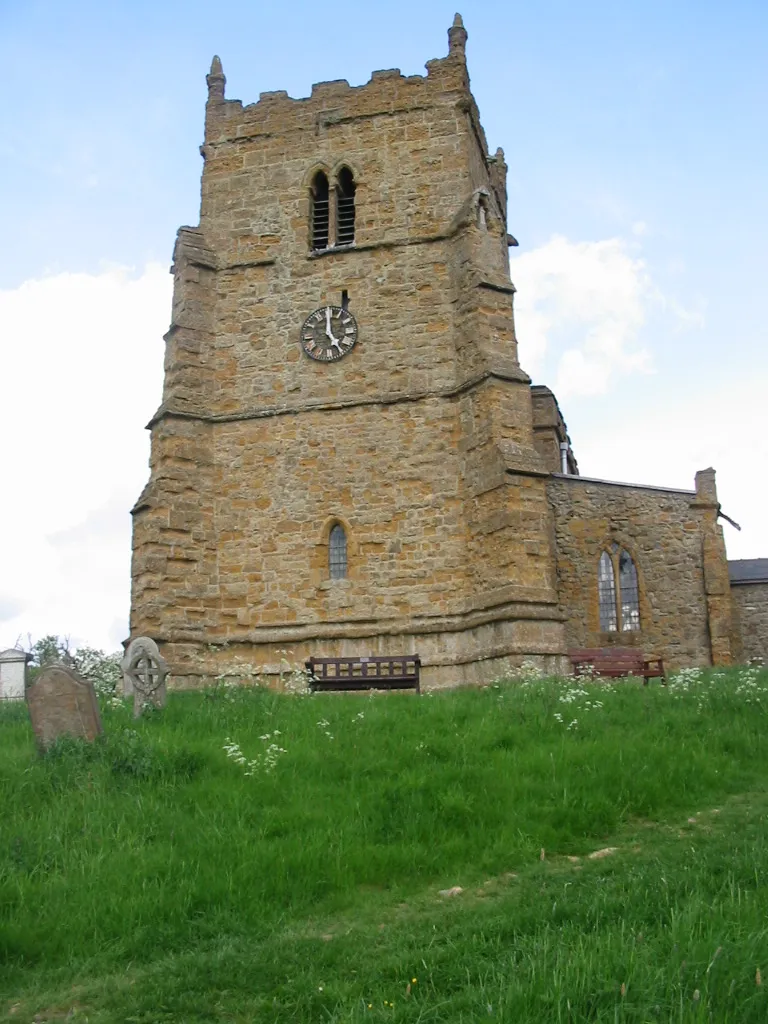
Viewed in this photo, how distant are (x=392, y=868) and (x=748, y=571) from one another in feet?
62.6

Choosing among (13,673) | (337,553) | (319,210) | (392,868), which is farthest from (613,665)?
(319,210)

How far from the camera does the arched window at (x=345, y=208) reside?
21109 millimetres

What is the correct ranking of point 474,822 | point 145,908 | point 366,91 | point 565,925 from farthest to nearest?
point 366,91
point 474,822
point 145,908
point 565,925

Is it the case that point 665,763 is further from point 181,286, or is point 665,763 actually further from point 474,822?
point 181,286

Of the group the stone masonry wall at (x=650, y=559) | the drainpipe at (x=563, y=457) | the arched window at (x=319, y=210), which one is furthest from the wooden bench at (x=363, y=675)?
the drainpipe at (x=563, y=457)

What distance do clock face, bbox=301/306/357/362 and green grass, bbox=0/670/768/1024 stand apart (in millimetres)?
9642

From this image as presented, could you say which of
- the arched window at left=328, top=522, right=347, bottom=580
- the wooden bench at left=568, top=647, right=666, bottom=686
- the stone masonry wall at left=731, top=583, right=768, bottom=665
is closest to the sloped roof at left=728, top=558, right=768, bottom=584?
the stone masonry wall at left=731, top=583, right=768, bottom=665

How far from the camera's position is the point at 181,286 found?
20.7 metres

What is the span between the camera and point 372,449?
19.6 metres

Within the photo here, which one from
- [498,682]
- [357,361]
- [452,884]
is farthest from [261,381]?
[452,884]

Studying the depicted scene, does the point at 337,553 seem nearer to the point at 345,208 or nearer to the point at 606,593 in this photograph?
the point at 606,593

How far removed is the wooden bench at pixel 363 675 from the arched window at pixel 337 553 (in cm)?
294

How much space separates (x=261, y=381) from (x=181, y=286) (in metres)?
2.45

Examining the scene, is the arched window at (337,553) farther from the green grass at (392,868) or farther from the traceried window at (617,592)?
the green grass at (392,868)
